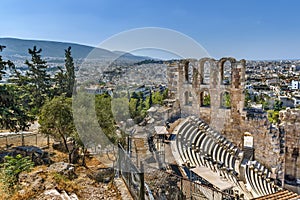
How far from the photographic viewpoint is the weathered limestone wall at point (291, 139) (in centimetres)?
991

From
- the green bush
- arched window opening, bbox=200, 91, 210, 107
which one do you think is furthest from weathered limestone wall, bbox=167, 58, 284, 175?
the green bush

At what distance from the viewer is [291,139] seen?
10.1 m

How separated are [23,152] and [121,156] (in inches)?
243

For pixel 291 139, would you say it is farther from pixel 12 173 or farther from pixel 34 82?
pixel 34 82

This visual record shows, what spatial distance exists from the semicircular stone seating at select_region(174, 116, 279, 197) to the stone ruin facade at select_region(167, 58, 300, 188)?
495 mm

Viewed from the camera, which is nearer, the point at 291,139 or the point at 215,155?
the point at 215,155

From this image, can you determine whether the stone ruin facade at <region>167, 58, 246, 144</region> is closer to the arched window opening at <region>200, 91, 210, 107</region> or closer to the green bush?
the arched window opening at <region>200, 91, 210, 107</region>

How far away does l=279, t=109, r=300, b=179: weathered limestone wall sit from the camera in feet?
32.5

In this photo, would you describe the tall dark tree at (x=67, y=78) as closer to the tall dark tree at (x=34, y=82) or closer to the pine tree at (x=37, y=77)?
the pine tree at (x=37, y=77)

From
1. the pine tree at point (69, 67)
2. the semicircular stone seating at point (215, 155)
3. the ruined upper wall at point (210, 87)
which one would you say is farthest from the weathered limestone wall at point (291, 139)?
the pine tree at point (69, 67)

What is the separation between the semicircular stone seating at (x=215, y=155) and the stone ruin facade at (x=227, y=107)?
495 millimetres

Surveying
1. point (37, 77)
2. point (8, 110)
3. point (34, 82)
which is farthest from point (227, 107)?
point (34, 82)

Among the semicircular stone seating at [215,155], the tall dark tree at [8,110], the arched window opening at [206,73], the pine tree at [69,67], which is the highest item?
the pine tree at [69,67]

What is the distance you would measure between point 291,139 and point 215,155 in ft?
11.2
